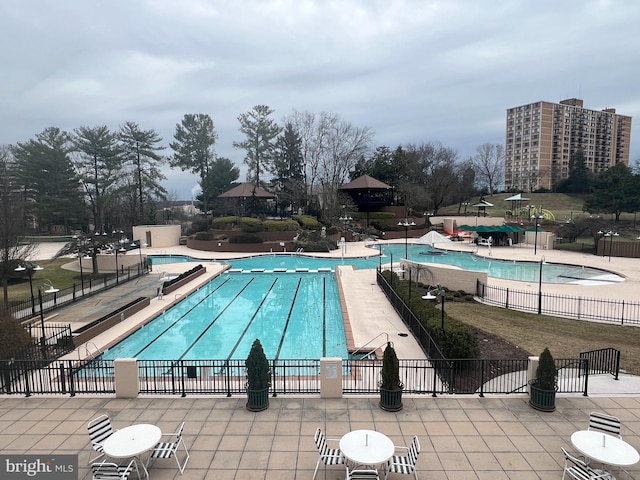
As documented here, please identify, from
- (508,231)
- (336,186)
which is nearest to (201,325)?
(508,231)

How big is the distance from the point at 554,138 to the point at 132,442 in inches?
5037

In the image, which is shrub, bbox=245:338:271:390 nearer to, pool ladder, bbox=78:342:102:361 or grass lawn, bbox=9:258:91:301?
pool ladder, bbox=78:342:102:361

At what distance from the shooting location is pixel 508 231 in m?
42.9

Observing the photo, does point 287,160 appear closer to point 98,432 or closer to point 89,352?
point 89,352

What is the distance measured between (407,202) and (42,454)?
60612 mm

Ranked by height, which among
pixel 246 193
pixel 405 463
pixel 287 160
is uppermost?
pixel 287 160

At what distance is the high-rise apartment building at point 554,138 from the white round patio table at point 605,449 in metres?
107

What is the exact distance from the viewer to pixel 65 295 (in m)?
20.5

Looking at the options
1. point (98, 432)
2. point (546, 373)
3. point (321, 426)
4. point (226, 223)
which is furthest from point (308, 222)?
point (98, 432)

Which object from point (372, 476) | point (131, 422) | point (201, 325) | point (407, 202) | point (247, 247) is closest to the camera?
point (372, 476)

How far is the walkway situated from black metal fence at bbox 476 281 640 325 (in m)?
9.66

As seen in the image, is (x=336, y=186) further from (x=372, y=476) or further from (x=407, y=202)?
(x=372, y=476)

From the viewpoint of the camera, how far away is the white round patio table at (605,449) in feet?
20.8

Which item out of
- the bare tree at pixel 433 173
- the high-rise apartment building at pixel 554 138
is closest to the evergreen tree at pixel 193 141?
the bare tree at pixel 433 173
